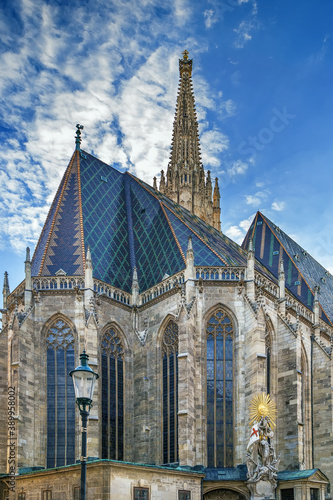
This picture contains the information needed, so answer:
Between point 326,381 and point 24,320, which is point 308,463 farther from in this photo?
point 24,320

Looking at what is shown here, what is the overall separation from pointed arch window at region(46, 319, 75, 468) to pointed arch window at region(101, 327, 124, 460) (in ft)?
4.86

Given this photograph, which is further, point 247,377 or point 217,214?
point 217,214

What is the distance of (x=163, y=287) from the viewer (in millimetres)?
28250

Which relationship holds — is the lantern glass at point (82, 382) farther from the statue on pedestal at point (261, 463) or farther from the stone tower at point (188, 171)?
the stone tower at point (188, 171)

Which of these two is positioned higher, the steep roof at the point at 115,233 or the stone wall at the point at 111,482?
the steep roof at the point at 115,233

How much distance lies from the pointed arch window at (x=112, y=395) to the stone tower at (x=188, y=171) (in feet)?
56.9

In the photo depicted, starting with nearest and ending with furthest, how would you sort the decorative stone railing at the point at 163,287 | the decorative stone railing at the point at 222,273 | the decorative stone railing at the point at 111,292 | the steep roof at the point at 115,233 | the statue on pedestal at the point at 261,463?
the statue on pedestal at the point at 261,463, the decorative stone railing at the point at 222,273, the decorative stone railing at the point at 163,287, the decorative stone railing at the point at 111,292, the steep roof at the point at 115,233

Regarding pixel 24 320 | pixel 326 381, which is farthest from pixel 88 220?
pixel 326 381

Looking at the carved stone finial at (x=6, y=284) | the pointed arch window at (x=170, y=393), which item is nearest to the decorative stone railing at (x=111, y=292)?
the pointed arch window at (x=170, y=393)

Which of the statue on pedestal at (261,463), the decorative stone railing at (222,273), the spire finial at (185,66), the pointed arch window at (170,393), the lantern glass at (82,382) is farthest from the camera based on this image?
the spire finial at (185,66)

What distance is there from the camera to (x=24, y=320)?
2600cm

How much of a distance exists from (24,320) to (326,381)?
15.7 metres

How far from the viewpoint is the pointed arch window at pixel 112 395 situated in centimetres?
2628

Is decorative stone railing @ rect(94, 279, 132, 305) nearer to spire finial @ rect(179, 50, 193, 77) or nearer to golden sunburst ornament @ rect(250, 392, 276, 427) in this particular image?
golden sunburst ornament @ rect(250, 392, 276, 427)
